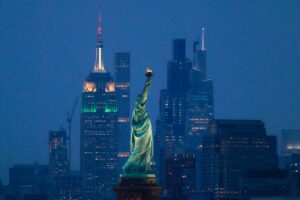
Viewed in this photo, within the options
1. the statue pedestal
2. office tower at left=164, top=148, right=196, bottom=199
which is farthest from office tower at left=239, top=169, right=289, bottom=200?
the statue pedestal

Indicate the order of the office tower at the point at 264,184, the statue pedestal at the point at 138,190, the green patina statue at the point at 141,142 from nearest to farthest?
the statue pedestal at the point at 138,190 < the green patina statue at the point at 141,142 < the office tower at the point at 264,184

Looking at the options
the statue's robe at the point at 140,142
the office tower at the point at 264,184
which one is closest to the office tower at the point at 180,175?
the office tower at the point at 264,184

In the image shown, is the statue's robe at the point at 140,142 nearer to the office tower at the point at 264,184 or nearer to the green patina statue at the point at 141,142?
the green patina statue at the point at 141,142

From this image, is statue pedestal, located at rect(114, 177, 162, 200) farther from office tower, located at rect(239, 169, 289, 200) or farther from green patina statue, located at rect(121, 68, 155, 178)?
office tower, located at rect(239, 169, 289, 200)

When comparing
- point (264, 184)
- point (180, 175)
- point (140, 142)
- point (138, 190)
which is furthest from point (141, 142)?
point (180, 175)

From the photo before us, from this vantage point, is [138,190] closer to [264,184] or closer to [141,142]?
[141,142]

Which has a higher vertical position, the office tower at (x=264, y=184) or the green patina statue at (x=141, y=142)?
the office tower at (x=264, y=184)
